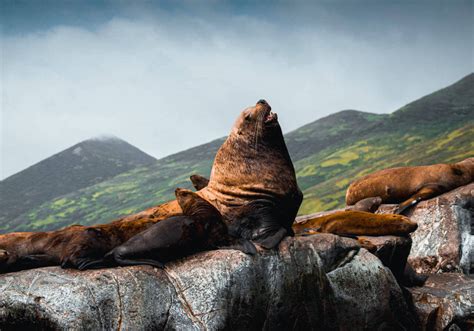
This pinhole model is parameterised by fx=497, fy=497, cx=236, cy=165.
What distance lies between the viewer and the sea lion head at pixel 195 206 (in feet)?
20.6

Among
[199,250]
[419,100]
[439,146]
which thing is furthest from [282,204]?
[419,100]

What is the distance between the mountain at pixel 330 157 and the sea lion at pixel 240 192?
2434cm

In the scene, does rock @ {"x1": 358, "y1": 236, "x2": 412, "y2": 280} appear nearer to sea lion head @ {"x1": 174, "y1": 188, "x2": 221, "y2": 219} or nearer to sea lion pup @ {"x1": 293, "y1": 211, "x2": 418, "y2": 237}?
sea lion pup @ {"x1": 293, "y1": 211, "x2": 418, "y2": 237}

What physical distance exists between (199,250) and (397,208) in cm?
739

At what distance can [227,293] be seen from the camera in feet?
19.0

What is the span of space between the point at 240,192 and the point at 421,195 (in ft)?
23.3

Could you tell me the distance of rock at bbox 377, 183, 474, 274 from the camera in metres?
10.3

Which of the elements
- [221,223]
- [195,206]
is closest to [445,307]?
[221,223]

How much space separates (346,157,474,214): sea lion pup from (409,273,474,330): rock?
16.2 feet

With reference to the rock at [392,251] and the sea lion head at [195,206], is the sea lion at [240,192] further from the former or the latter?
the rock at [392,251]

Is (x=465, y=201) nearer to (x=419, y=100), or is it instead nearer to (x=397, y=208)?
(x=397, y=208)

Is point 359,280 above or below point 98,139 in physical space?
below

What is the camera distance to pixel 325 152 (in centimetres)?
5244

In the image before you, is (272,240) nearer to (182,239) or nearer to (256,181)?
(256,181)
